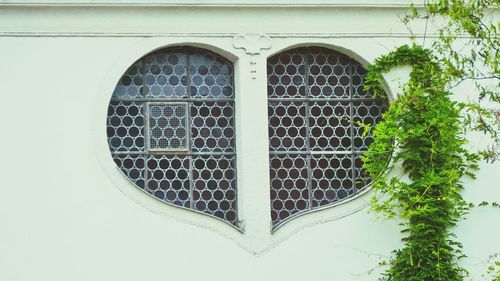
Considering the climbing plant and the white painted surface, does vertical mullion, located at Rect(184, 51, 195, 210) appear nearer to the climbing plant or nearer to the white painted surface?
the white painted surface

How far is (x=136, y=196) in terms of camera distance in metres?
16.2

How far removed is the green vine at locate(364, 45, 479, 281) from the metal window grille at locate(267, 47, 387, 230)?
1.47 feet

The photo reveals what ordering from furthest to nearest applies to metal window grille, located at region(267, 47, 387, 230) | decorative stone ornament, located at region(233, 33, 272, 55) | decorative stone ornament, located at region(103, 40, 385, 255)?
metal window grille, located at region(267, 47, 387, 230)
decorative stone ornament, located at region(233, 33, 272, 55)
decorative stone ornament, located at region(103, 40, 385, 255)

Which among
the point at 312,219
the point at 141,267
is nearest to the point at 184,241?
the point at 141,267

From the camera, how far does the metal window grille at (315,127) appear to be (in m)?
16.9

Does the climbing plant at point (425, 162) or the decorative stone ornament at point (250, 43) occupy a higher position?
the decorative stone ornament at point (250, 43)

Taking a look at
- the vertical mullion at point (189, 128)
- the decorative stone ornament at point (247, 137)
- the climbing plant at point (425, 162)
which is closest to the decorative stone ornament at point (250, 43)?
the decorative stone ornament at point (247, 137)

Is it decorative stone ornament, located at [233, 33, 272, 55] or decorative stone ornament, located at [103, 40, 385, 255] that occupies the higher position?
decorative stone ornament, located at [233, 33, 272, 55]

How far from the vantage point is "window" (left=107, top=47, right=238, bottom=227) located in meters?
16.6

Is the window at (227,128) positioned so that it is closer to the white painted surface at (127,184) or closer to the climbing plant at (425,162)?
the white painted surface at (127,184)

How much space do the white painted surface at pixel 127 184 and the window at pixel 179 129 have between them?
0.27 meters

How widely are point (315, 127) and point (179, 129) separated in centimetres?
173

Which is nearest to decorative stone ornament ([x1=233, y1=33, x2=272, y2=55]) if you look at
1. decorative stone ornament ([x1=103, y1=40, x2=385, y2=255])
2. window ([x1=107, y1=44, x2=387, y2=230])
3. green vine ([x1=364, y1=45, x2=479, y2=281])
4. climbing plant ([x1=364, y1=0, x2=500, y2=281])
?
decorative stone ornament ([x1=103, y1=40, x2=385, y2=255])

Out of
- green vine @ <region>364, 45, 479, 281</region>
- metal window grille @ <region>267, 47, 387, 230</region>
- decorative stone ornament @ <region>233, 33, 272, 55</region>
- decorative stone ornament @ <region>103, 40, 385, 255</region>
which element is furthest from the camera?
metal window grille @ <region>267, 47, 387, 230</region>
